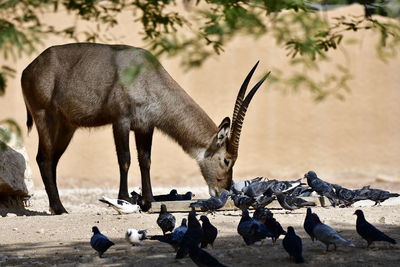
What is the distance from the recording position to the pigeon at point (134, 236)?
24.2 feet

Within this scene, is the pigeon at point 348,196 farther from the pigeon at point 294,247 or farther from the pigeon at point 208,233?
the pigeon at point 294,247

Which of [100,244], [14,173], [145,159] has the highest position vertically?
[100,244]

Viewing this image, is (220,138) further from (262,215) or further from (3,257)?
(3,257)

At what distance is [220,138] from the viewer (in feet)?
35.8

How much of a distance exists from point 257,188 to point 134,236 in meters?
2.43

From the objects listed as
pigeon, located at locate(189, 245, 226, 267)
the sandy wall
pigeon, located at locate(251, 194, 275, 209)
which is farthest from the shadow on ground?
the sandy wall

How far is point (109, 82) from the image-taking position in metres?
10.7

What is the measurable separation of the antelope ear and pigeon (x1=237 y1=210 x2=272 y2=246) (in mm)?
3791

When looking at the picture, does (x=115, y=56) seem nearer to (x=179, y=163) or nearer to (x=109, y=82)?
(x=109, y=82)

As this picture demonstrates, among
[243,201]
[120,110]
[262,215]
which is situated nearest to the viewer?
[262,215]

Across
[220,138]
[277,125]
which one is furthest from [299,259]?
[277,125]

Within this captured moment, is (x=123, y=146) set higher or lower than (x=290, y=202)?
lower

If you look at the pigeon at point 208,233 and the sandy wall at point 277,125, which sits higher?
the pigeon at point 208,233

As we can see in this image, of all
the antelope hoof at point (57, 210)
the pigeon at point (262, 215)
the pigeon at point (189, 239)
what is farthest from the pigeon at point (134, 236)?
the antelope hoof at point (57, 210)
